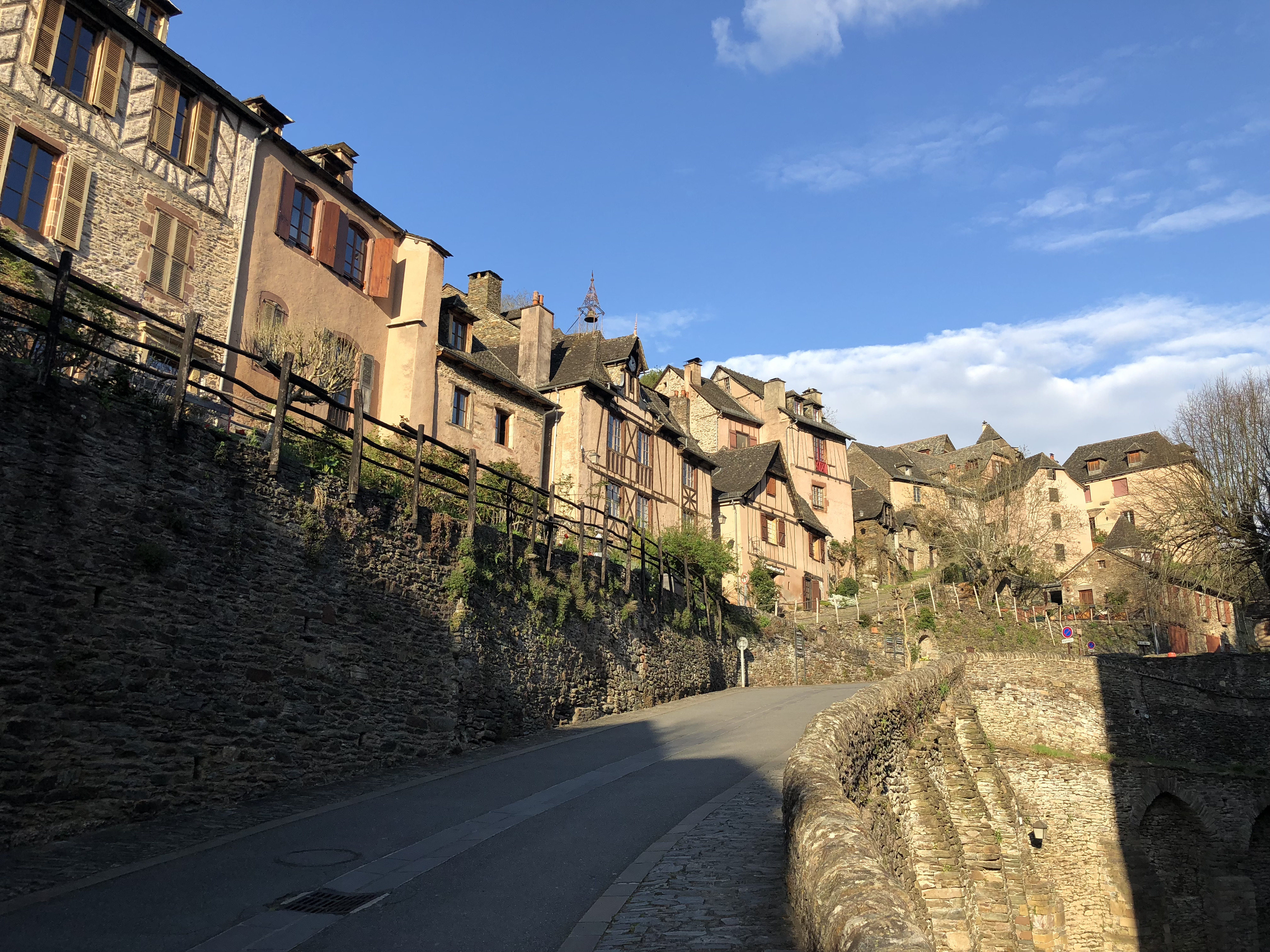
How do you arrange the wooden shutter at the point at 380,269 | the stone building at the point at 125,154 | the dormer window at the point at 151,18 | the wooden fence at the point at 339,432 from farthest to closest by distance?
1. the wooden shutter at the point at 380,269
2. the dormer window at the point at 151,18
3. the stone building at the point at 125,154
4. the wooden fence at the point at 339,432

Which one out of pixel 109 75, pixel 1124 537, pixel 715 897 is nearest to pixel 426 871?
pixel 715 897

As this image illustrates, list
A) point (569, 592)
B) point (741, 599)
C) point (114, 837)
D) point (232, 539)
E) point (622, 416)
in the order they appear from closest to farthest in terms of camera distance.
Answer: point (114, 837) < point (232, 539) < point (569, 592) < point (622, 416) < point (741, 599)

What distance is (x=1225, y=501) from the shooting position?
97.1 feet

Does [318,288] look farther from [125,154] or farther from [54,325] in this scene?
[54,325]

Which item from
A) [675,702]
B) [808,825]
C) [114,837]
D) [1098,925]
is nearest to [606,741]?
[675,702]

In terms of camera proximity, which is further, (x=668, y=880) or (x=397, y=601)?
(x=397, y=601)

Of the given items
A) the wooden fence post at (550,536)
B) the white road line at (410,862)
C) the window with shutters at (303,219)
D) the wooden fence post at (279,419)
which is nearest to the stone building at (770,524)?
the wooden fence post at (550,536)

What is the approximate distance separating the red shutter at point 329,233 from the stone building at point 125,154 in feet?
7.31

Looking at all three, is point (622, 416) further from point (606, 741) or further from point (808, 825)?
point (808, 825)

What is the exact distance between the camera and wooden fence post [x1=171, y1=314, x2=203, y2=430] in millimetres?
9562

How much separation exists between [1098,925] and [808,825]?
22742 mm

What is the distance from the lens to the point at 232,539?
1023cm

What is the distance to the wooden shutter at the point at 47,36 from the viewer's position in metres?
16.0

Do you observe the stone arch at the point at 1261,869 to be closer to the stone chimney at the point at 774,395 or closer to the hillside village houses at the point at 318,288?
the hillside village houses at the point at 318,288
